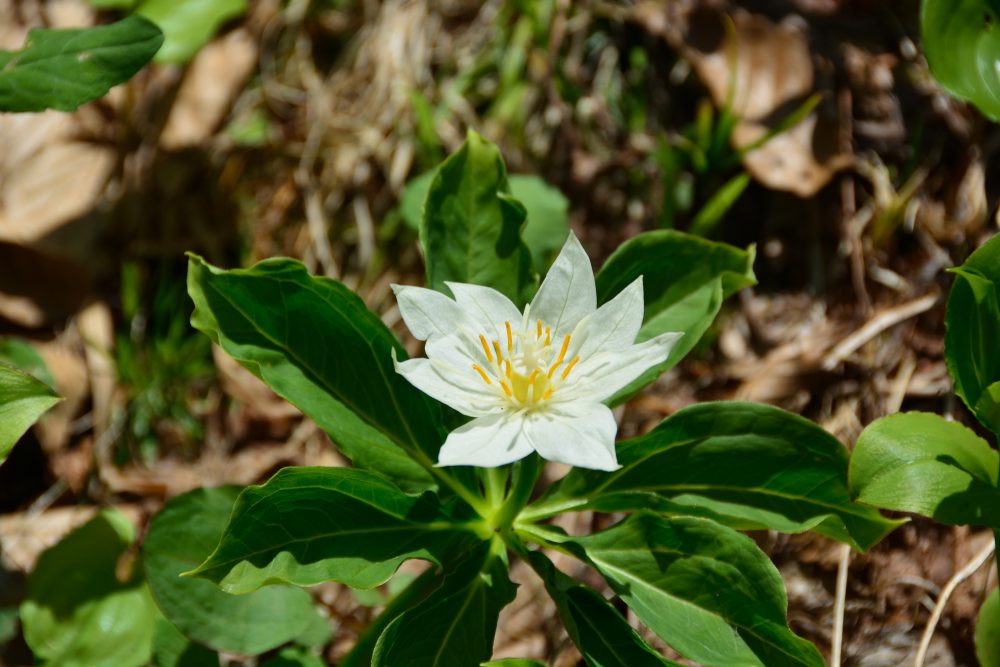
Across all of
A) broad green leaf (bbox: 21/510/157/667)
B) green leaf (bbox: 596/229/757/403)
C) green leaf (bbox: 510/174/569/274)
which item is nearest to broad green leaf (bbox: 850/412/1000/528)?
green leaf (bbox: 596/229/757/403)

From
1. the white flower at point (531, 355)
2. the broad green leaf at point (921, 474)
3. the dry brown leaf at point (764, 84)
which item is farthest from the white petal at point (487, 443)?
the dry brown leaf at point (764, 84)

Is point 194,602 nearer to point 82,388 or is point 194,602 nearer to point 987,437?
point 82,388

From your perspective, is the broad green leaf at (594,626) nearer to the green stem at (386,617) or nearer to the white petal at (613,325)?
the green stem at (386,617)

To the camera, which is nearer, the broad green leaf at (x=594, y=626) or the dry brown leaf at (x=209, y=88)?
the broad green leaf at (x=594, y=626)

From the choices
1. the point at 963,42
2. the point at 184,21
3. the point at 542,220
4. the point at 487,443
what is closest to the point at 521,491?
the point at 487,443

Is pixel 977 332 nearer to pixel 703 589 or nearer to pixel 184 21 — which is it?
pixel 703 589

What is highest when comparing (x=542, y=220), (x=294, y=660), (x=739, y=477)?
Answer: (x=542, y=220)
